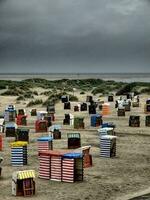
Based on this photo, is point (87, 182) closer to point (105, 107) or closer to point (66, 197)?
point (66, 197)

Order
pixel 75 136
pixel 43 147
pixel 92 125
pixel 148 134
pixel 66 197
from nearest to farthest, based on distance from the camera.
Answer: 1. pixel 66 197
2. pixel 43 147
3. pixel 75 136
4. pixel 148 134
5. pixel 92 125

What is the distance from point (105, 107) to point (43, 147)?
20.9 m

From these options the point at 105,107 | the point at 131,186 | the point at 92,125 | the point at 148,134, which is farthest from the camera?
the point at 105,107

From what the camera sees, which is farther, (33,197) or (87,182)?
(87,182)

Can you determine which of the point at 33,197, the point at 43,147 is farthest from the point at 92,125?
the point at 33,197

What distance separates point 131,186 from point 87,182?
63.8 inches

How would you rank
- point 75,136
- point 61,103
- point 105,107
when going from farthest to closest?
point 61,103
point 105,107
point 75,136

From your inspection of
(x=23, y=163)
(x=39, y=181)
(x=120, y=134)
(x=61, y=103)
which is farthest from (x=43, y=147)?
(x=61, y=103)

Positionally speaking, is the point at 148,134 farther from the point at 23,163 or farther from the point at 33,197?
the point at 33,197

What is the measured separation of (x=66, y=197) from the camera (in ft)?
55.4

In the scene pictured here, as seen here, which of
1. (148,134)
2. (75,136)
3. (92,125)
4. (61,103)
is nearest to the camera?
(75,136)

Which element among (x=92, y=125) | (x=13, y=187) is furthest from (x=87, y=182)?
(x=92, y=125)

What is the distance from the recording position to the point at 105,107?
146 ft

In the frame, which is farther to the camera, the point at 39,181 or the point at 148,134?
the point at 148,134
